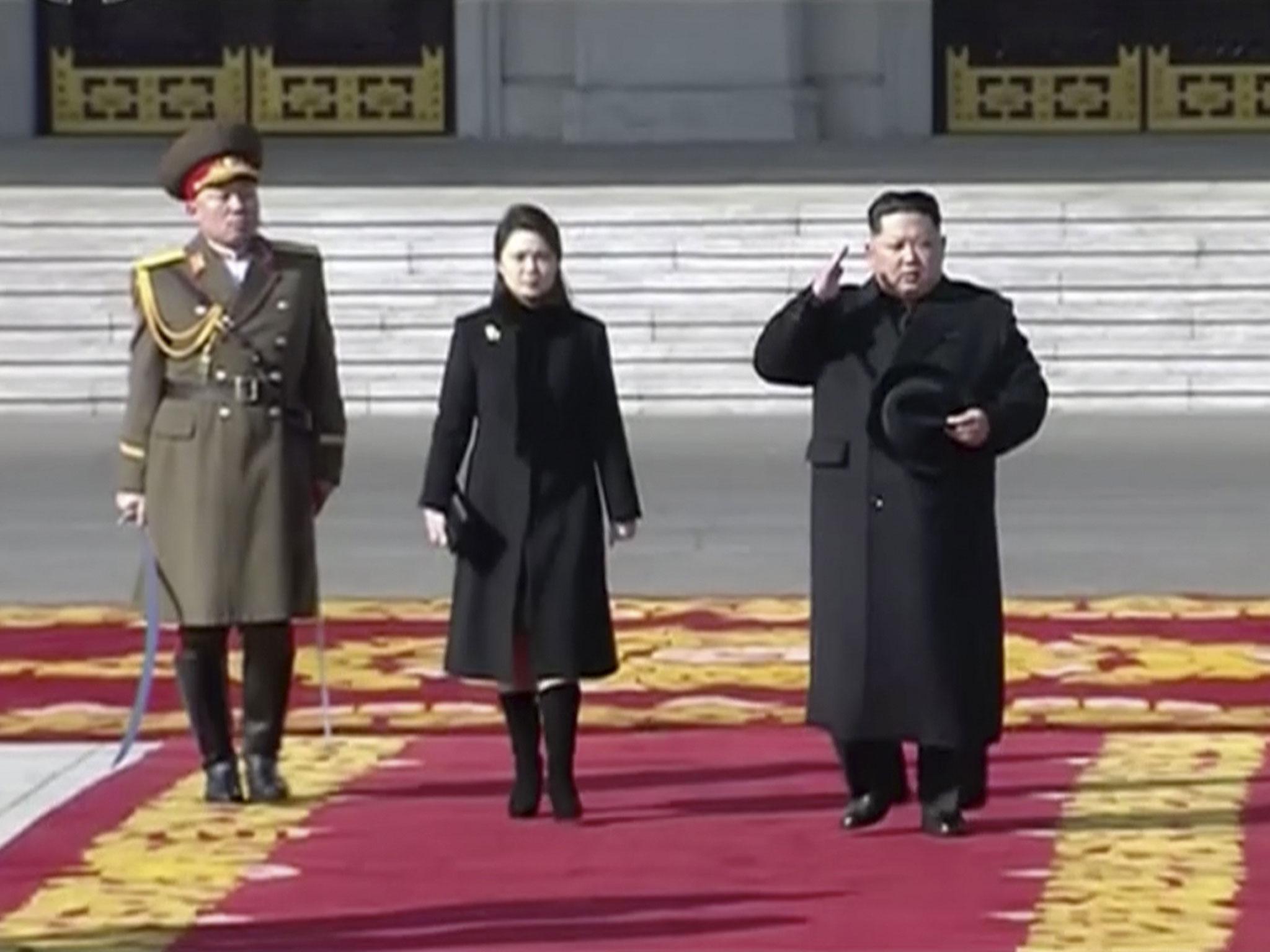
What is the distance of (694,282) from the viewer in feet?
83.0

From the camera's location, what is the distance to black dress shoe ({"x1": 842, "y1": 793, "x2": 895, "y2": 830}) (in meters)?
10.4

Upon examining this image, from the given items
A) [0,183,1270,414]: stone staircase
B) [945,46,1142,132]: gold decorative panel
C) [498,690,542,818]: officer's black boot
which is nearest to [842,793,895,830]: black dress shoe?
[498,690,542,818]: officer's black boot

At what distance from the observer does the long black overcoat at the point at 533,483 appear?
35.1ft

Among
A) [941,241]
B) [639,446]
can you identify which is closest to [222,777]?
[941,241]

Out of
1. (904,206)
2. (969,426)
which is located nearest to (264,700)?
(969,426)

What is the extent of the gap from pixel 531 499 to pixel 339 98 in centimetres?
2519

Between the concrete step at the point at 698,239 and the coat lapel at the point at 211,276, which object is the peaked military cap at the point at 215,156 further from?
the concrete step at the point at 698,239

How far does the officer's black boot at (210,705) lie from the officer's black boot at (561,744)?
844mm

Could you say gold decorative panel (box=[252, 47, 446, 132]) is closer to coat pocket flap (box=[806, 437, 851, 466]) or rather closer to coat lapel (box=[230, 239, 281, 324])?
coat lapel (box=[230, 239, 281, 324])

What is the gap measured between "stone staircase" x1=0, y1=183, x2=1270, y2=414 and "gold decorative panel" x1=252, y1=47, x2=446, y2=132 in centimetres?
849

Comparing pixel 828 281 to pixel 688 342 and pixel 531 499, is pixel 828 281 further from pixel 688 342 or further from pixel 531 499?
pixel 688 342

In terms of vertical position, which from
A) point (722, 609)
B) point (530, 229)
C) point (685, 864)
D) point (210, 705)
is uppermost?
point (530, 229)

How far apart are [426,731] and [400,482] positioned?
7722 mm

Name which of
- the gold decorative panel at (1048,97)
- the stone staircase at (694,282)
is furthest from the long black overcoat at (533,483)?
the gold decorative panel at (1048,97)
